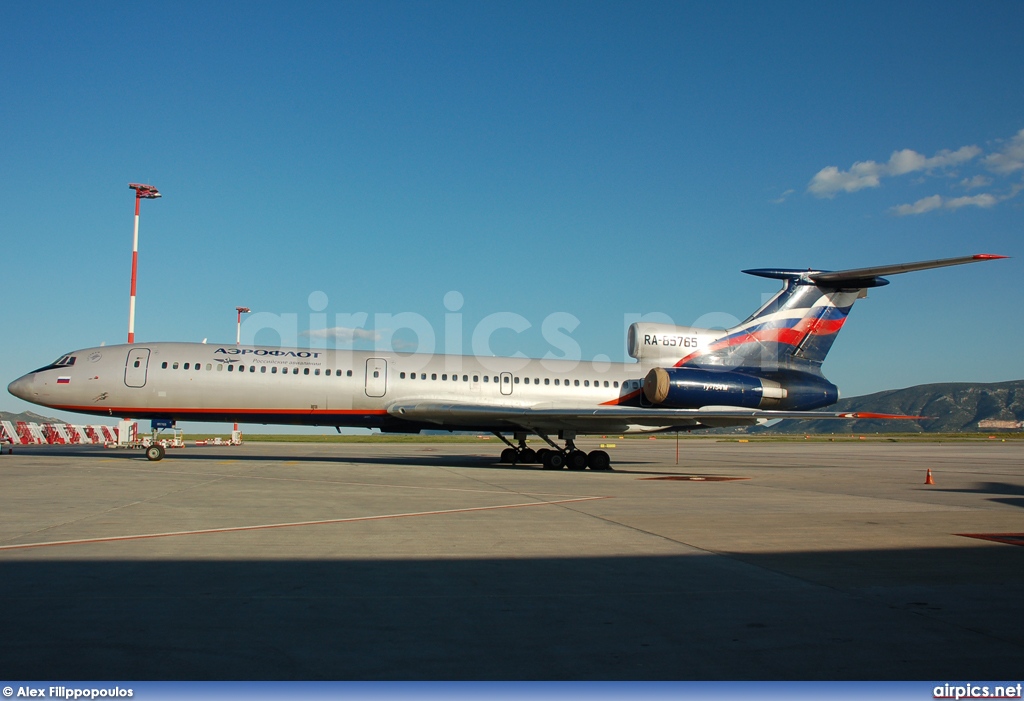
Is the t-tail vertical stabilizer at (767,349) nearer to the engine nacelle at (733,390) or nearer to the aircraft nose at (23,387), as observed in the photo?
the engine nacelle at (733,390)

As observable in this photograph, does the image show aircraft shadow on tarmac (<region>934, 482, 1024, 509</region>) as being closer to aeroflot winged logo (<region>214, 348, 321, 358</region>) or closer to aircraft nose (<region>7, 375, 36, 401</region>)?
aeroflot winged logo (<region>214, 348, 321, 358</region>)

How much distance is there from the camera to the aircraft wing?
2136cm

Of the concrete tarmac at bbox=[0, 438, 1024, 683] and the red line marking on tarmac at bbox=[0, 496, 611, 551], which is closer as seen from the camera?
the concrete tarmac at bbox=[0, 438, 1024, 683]

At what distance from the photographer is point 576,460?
2347 centimetres

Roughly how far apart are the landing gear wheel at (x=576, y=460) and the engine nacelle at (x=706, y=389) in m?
2.84

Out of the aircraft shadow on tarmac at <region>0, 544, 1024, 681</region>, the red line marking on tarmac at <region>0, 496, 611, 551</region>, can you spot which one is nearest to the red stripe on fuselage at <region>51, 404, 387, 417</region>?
the red line marking on tarmac at <region>0, 496, 611, 551</region>

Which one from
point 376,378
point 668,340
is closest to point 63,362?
point 376,378

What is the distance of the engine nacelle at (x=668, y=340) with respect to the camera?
2462 centimetres

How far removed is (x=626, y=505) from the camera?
43.6 ft

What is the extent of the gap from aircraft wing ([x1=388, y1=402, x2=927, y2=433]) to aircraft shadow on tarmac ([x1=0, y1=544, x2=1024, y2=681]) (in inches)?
535

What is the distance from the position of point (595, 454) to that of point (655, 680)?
64.1 ft

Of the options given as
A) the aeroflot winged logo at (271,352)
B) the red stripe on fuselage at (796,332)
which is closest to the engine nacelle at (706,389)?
the red stripe on fuselage at (796,332)

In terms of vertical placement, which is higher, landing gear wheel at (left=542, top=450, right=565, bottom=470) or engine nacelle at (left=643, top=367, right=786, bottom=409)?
engine nacelle at (left=643, top=367, right=786, bottom=409)

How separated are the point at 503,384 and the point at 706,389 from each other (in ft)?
21.4
